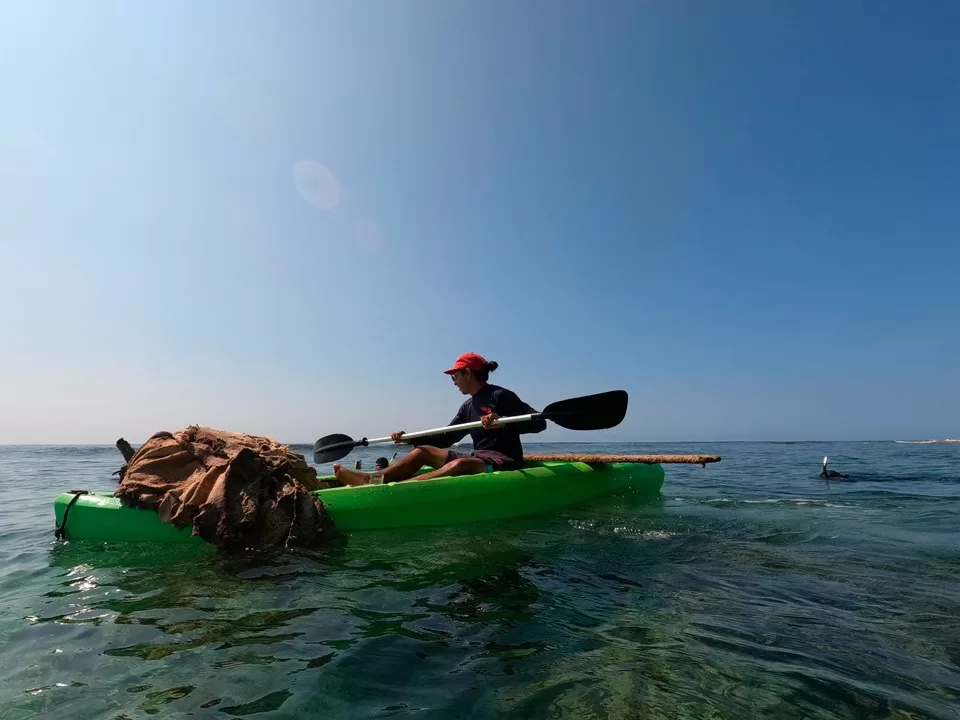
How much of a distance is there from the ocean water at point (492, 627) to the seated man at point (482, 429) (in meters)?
1.20

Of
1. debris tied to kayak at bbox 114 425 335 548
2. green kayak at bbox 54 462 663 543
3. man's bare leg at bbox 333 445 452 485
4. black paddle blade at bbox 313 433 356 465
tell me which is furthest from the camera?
black paddle blade at bbox 313 433 356 465

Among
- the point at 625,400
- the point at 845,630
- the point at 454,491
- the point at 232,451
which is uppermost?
the point at 625,400

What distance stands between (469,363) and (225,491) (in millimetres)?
3404

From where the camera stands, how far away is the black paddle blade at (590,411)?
261 inches

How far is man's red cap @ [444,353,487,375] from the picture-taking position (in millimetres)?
6859

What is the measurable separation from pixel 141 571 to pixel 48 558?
1305mm

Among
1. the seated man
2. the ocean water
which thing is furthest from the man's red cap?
the ocean water

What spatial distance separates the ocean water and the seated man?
1198mm

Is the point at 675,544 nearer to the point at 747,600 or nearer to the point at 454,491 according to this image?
the point at 747,600

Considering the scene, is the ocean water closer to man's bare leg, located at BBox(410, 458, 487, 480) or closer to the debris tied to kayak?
the debris tied to kayak

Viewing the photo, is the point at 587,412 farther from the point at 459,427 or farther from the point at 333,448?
the point at 333,448

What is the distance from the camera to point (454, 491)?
5.78 metres

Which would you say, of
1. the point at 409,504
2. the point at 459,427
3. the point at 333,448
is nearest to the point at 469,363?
the point at 459,427

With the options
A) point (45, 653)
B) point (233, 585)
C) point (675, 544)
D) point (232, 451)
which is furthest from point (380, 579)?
point (675, 544)
